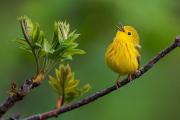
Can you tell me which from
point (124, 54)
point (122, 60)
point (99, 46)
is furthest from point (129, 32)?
point (99, 46)

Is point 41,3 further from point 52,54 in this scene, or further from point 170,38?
point 52,54

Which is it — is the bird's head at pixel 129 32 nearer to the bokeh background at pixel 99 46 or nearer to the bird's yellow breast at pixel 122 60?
the bird's yellow breast at pixel 122 60

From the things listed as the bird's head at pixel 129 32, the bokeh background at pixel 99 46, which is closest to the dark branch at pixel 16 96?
the bird's head at pixel 129 32

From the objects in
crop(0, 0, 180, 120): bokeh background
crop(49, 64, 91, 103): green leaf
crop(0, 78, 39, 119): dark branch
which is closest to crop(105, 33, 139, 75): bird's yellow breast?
crop(49, 64, 91, 103): green leaf

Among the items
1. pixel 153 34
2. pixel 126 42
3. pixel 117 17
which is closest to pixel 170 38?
pixel 153 34

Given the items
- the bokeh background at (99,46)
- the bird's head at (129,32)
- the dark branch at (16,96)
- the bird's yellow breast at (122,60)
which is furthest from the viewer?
the bokeh background at (99,46)

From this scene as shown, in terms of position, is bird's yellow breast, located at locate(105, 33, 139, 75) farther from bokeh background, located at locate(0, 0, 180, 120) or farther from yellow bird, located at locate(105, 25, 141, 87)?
bokeh background, located at locate(0, 0, 180, 120)

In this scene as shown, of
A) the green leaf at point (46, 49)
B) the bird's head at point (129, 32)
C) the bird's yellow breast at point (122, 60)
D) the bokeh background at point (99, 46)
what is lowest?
the bokeh background at point (99, 46)

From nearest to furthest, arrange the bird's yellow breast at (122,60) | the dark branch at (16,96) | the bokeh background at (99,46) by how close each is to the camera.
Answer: the dark branch at (16,96)
the bird's yellow breast at (122,60)
the bokeh background at (99,46)
